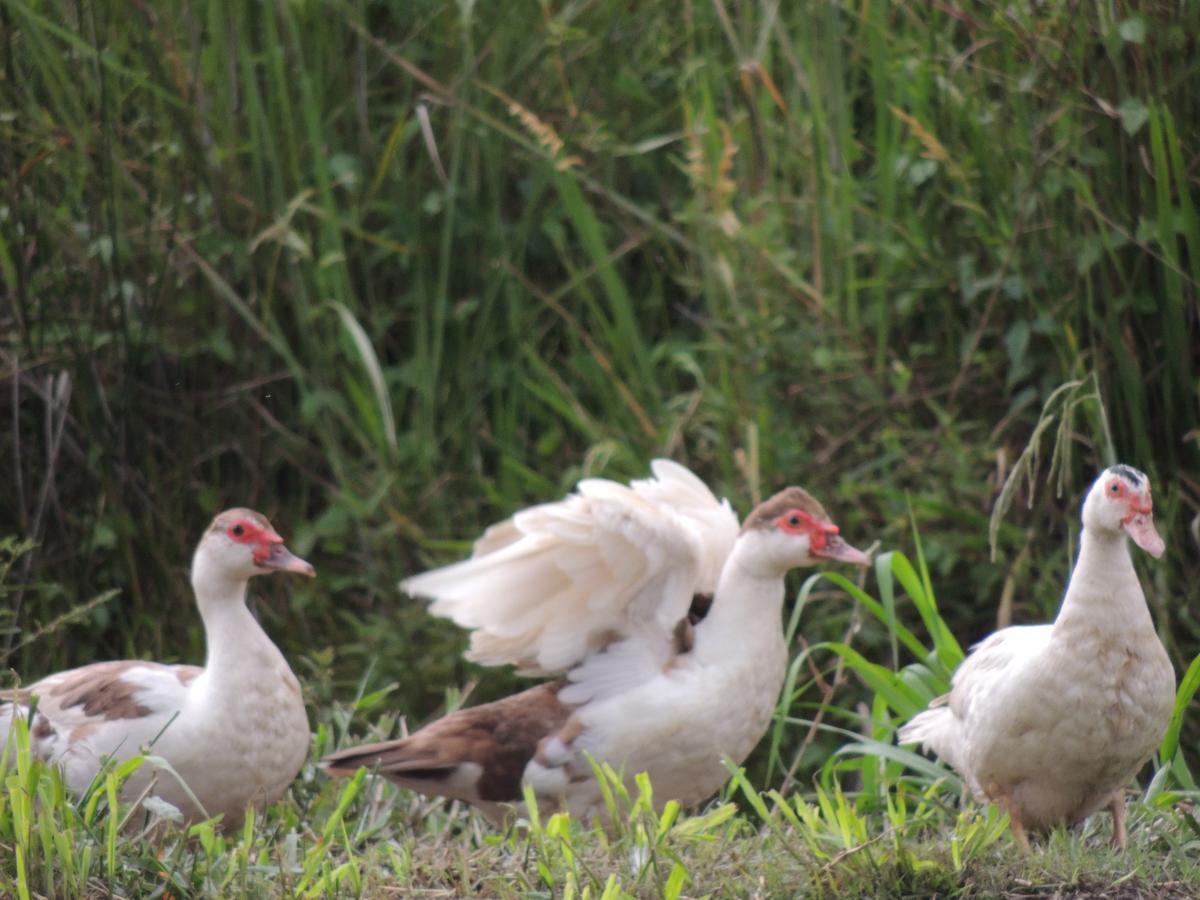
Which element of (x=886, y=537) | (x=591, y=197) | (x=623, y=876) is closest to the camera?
(x=623, y=876)

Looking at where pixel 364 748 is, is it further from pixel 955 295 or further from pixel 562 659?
pixel 955 295

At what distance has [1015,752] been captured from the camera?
3.44 m

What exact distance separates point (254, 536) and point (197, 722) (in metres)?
0.52

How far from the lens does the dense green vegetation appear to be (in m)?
4.59

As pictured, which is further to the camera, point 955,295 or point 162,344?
point 162,344

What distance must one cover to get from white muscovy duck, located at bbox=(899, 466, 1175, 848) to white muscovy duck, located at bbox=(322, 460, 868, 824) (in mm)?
731

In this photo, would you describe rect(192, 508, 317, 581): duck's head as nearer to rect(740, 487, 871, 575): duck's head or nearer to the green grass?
the green grass

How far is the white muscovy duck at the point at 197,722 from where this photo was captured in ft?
12.4

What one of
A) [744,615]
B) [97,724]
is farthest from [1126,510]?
[97,724]

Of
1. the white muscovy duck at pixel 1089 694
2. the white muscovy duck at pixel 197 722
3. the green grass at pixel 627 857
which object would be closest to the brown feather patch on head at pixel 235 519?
the white muscovy duck at pixel 197 722

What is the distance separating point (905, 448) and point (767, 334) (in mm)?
525

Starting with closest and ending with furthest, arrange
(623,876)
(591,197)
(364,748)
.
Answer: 1. (623,876)
2. (364,748)
3. (591,197)

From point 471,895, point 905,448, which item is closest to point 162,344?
point 905,448

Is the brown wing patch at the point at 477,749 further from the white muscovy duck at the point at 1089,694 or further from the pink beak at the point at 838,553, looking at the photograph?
the white muscovy duck at the point at 1089,694
